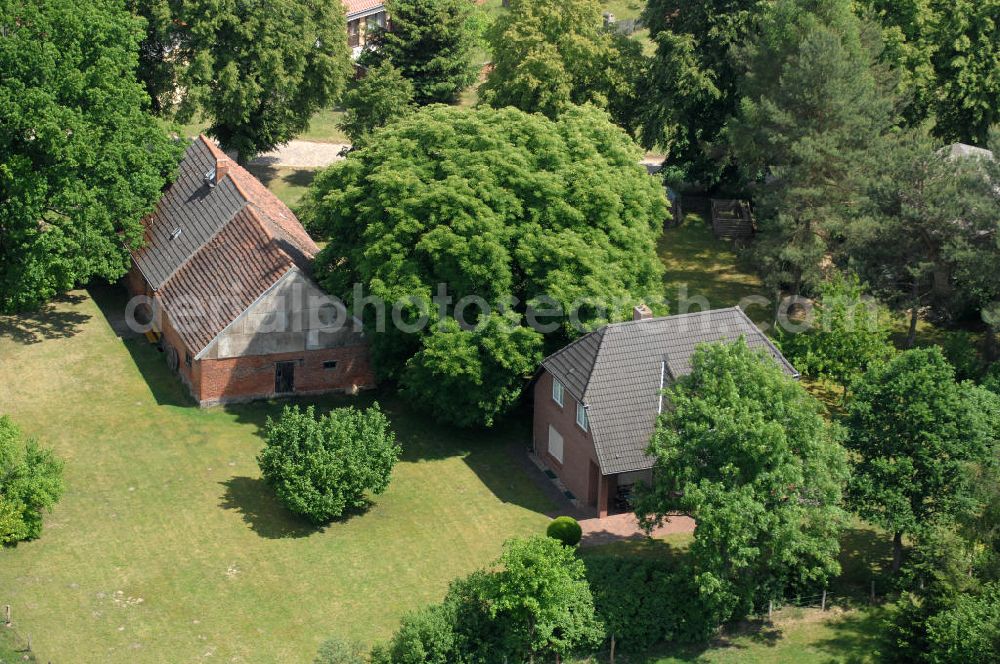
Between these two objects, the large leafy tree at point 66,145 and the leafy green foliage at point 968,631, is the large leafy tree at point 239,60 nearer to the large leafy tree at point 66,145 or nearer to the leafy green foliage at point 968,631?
the large leafy tree at point 66,145

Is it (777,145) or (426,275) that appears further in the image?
(777,145)

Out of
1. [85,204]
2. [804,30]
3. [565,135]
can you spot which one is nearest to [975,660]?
[565,135]

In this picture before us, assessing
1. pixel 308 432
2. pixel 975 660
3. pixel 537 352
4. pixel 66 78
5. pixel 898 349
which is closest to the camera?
pixel 975 660

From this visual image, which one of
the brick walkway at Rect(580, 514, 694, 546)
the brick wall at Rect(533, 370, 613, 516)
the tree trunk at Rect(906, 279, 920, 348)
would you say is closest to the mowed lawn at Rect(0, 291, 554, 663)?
the brick wall at Rect(533, 370, 613, 516)

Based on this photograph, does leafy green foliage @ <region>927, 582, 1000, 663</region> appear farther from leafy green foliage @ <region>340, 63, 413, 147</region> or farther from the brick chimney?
leafy green foliage @ <region>340, 63, 413, 147</region>

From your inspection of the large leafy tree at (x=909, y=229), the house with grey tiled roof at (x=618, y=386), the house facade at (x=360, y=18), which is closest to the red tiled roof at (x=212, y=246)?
the house with grey tiled roof at (x=618, y=386)

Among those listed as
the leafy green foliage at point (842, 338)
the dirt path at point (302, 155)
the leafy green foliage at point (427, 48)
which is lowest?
the leafy green foliage at point (842, 338)

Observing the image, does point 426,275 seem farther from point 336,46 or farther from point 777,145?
point 336,46
